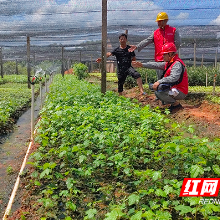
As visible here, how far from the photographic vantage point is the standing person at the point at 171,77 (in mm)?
5535

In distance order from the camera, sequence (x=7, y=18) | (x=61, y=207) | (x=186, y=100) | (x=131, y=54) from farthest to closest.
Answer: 1. (x=7, y=18)
2. (x=186, y=100)
3. (x=131, y=54)
4. (x=61, y=207)

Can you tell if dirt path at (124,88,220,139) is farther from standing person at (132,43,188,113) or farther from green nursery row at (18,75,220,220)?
green nursery row at (18,75,220,220)

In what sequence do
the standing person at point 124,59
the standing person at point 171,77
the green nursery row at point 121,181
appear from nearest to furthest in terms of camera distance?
the green nursery row at point 121,181
the standing person at point 171,77
the standing person at point 124,59

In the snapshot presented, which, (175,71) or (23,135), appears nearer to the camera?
(175,71)

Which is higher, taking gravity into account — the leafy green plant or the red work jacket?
the red work jacket

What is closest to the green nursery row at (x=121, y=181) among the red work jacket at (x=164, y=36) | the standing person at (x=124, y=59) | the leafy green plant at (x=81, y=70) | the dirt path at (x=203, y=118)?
the dirt path at (x=203, y=118)

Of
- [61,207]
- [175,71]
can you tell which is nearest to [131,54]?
[175,71]

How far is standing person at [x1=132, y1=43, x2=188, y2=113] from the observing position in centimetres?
554

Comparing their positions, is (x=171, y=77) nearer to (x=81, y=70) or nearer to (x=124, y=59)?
(x=124, y=59)

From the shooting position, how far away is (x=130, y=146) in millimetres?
3779

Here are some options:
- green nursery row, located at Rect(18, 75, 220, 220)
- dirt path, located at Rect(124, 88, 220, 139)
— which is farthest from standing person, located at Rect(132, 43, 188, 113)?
green nursery row, located at Rect(18, 75, 220, 220)

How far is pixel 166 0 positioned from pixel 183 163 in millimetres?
7570

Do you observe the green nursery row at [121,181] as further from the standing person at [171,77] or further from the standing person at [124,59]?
the standing person at [124,59]

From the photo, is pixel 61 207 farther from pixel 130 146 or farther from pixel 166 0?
pixel 166 0
